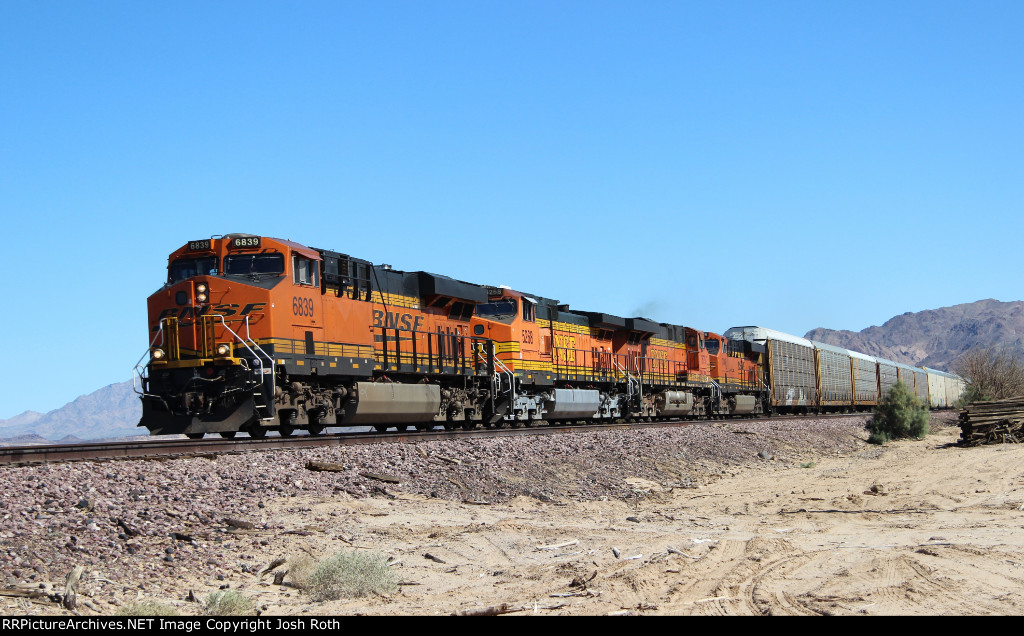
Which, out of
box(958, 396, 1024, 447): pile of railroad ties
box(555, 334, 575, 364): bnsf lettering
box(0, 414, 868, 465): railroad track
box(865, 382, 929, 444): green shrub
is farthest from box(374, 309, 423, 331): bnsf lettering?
box(865, 382, 929, 444): green shrub

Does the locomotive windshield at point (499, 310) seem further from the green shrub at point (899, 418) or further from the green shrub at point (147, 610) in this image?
the green shrub at point (147, 610)

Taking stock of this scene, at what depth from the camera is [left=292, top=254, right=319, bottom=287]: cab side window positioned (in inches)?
647

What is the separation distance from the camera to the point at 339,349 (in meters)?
17.1

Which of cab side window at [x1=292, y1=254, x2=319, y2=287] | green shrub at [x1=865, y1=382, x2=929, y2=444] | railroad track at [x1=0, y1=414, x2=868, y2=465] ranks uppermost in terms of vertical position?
cab side window at [x1=292, y1=254, x2=319, y2=287]

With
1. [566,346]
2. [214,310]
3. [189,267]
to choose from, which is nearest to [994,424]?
[566,346]

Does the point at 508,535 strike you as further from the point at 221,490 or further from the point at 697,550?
the point at 221,490

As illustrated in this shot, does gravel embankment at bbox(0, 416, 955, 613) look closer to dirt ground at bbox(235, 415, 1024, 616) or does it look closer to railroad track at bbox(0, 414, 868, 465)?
dirt ground at bbox(235, 415, 1024, 616)

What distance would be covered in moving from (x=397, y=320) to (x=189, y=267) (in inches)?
186

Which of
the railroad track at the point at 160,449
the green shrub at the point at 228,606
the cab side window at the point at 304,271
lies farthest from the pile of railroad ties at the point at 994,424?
the green shrub at the point at 228,606

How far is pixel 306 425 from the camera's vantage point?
1700 cm

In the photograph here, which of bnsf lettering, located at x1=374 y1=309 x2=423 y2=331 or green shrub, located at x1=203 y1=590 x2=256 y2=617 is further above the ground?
bnsf lettering, located at x1=374 y1=309 x2=423 y2=331

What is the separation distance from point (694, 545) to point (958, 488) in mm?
7433

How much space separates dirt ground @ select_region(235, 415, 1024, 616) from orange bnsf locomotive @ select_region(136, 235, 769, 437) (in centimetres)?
523
